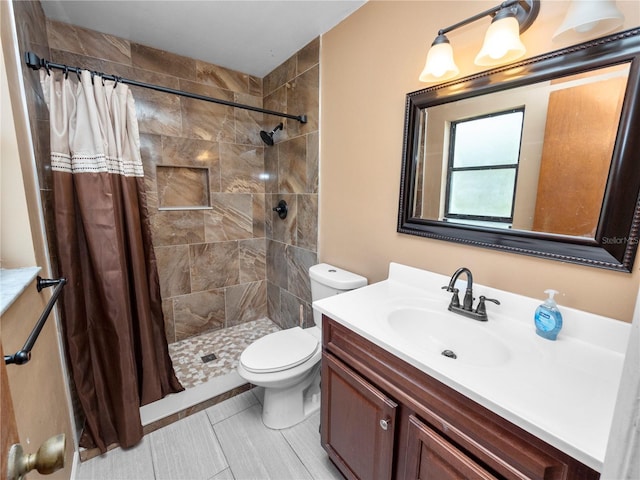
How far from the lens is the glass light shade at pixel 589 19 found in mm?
784

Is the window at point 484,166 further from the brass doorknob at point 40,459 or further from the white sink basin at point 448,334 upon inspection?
the brass doorknob at point 40,459

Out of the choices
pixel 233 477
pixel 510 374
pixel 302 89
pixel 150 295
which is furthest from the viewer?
pixel 302 89

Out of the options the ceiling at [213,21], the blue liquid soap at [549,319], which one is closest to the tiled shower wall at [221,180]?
the ceiling at [213,21]

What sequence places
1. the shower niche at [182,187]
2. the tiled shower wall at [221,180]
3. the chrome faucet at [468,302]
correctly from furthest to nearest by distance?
the shower niche at [182,187] → the tiled shower wall at [221,180] → the chrome faucet at [468,302]

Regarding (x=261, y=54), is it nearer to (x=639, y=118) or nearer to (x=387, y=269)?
(x=387, y=269)

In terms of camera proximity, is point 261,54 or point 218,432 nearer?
point 218,432

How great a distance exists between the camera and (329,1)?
1.50 m

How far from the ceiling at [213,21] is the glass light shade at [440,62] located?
707 mm

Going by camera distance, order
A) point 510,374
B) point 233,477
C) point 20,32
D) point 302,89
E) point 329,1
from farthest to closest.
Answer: point 302,89, point 329,1, point 233,477, point 20,32, point 510,374

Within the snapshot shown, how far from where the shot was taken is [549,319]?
0.91 m

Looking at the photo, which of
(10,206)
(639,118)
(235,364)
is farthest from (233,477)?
(639,118)

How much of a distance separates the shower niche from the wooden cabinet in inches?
68.7

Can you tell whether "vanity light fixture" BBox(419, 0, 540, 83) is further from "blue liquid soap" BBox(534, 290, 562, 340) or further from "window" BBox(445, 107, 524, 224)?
"blue liquid soap" BBox(534, 290, 562, 340)

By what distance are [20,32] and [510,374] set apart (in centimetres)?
215
